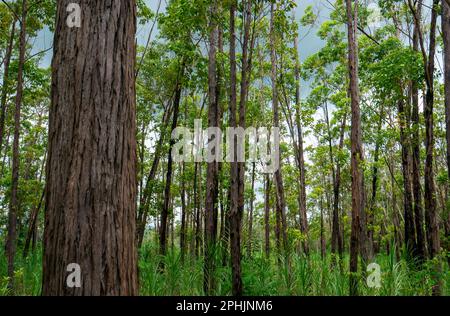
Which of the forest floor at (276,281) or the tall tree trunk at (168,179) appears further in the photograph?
the tall tree trunk at (168,179)

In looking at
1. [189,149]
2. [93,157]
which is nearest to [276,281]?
[93,157]

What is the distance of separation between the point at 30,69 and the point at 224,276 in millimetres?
8461

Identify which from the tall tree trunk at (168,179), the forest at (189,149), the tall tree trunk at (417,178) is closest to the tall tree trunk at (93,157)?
the forest at (189,149)

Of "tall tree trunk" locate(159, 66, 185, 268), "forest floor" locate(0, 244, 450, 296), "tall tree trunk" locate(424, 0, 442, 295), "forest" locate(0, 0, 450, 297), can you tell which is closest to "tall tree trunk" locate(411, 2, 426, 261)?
"forest" locate(0, 0, 450, 297)

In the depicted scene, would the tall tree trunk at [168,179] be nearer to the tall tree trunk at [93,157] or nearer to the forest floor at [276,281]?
the forest floor at [276,281]

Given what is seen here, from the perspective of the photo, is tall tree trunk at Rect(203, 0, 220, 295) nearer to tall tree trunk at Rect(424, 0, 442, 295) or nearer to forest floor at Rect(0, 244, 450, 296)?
forest floor at Rect(0, 244, 450, 296)

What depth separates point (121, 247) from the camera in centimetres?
191

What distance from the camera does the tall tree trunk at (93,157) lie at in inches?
72.9

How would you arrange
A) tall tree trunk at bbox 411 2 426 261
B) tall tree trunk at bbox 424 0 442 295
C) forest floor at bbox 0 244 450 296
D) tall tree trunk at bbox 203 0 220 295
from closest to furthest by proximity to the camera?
forest floor at bbox 0 244 450 296 → tall tree trunk at bbox 203 0 220 295 → tall tree trunk at bbox 424 0 442 295 → tall tree trunk at bbox 411 2 426 261

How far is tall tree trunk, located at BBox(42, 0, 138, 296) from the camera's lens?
6.07 feet

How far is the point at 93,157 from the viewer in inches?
74.9

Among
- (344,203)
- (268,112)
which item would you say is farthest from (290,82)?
(344,203)

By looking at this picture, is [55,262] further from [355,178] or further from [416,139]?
[416,139]

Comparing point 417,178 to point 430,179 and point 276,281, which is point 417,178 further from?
point 276,281
